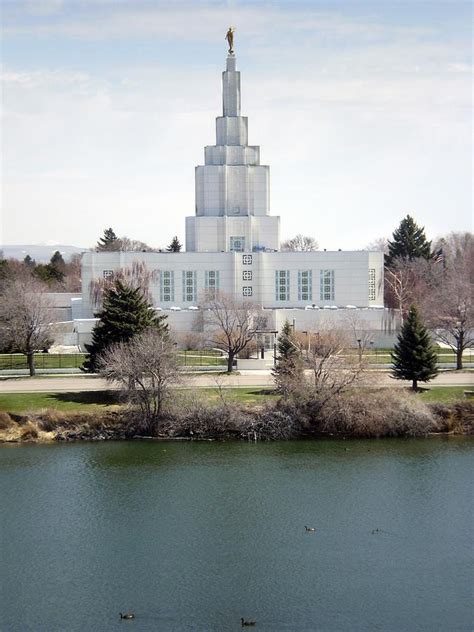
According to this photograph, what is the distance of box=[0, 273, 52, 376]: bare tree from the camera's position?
48562 millimetres

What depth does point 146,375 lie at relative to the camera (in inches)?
1575

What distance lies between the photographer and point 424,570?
2486cm

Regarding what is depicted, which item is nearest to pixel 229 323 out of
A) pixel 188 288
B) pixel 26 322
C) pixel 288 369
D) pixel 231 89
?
pixel 188 288

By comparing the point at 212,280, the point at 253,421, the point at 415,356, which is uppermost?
the point at 212,280

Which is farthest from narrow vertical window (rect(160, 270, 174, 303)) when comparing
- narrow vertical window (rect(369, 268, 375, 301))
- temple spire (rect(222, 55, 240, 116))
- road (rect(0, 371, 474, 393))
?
road (rect(0, 371, 474, 393))

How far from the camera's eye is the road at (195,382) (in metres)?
43.5

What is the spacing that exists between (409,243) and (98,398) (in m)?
45.8

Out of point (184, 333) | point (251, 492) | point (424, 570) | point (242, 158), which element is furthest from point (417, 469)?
point (242, 158)

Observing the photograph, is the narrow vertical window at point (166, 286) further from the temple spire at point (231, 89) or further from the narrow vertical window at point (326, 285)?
the temple spire at point (231, 89)

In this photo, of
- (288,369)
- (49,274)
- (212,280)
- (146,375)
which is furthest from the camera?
(49,274)

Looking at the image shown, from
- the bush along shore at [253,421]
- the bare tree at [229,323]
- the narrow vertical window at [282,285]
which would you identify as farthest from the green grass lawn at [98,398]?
the narrow vertical window at [282,285]

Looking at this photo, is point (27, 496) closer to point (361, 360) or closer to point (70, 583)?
point (70, 583)

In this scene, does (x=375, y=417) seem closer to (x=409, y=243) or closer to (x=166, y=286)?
(x=166, y=286)

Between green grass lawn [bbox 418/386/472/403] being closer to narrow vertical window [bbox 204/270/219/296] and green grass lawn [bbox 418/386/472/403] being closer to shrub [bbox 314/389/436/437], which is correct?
shrub [bbox 314/389/436/437]
